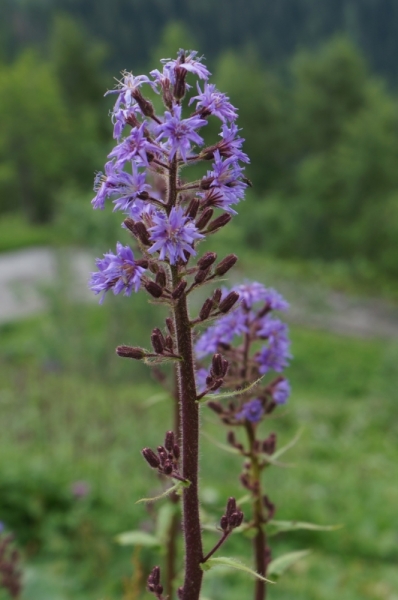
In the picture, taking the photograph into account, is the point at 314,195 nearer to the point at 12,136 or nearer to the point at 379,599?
the point at 12,136

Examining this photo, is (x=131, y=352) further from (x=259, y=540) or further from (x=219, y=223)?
(x=259, y=540)

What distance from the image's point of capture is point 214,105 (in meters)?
2.14

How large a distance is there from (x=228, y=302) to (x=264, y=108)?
4712 cm

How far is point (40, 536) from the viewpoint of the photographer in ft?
20.7

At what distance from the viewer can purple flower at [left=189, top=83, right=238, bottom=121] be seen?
2.13 m

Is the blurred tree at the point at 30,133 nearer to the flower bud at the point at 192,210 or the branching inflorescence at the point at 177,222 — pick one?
the branching inflorescence at the point at 177,222

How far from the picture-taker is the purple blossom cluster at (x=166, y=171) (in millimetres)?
2021

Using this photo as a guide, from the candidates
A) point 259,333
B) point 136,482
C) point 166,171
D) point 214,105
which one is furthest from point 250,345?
point 136,482

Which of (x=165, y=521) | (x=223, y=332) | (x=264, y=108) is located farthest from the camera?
(x=264, y=108)

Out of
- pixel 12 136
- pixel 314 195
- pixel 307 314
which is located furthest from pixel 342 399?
pixel 12 136

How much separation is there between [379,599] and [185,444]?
484 cm

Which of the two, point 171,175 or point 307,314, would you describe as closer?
point 171,175

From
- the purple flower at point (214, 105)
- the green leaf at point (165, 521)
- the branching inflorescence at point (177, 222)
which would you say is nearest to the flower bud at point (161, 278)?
the branching inflorescence at point (177, 222)

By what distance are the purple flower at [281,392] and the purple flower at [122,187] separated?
4.14 ft
